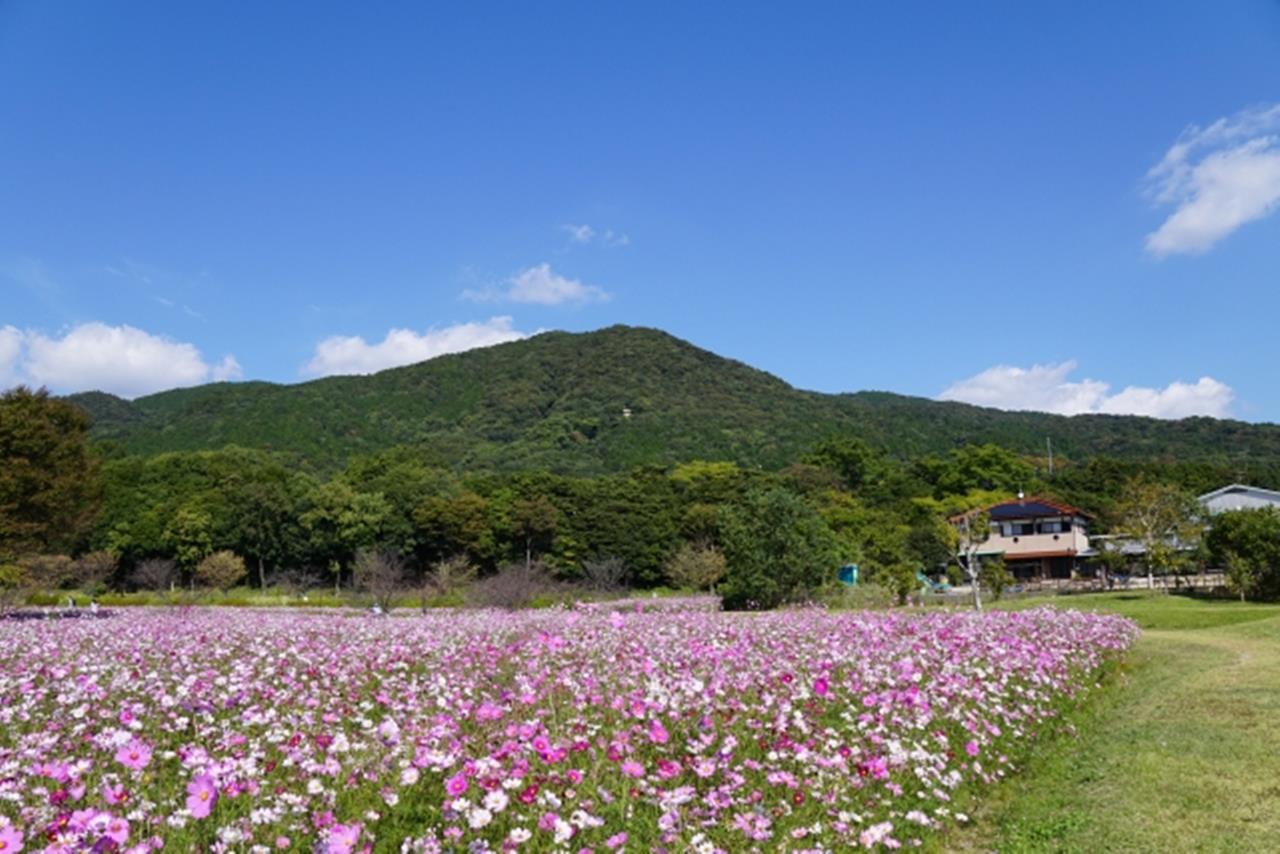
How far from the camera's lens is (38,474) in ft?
72.5

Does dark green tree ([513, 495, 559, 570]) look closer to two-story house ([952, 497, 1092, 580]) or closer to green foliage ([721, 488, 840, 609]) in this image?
two-story house ([952, 497, 1092, 580])

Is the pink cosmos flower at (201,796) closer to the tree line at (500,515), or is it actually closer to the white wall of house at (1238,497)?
the tree line at (500,515)

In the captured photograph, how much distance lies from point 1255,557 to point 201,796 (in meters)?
28.9

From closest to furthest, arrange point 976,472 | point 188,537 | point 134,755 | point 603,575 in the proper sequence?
1. point 134,755
2. point 603,575
3. point 188,537
4. point 976,472

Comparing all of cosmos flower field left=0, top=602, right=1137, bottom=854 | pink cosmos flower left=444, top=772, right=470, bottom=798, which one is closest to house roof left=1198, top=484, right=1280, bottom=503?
cosmos flower field left=0, top=602, right=1137, bottom=854

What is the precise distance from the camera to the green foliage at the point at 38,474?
21.6 metres

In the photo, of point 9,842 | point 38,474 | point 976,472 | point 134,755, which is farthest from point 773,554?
point 976,472

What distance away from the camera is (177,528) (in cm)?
4878

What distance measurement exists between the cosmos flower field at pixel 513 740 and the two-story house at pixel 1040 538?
40.9m

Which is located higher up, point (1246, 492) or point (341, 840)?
point (1246, 492)

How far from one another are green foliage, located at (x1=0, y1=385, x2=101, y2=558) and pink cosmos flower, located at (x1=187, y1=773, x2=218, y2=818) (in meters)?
22.8

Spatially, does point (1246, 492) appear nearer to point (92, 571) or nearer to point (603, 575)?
point (603, 575)

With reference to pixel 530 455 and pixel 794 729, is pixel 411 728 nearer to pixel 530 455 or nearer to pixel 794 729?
pixel 794 729

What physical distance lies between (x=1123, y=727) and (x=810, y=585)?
16.3 m
